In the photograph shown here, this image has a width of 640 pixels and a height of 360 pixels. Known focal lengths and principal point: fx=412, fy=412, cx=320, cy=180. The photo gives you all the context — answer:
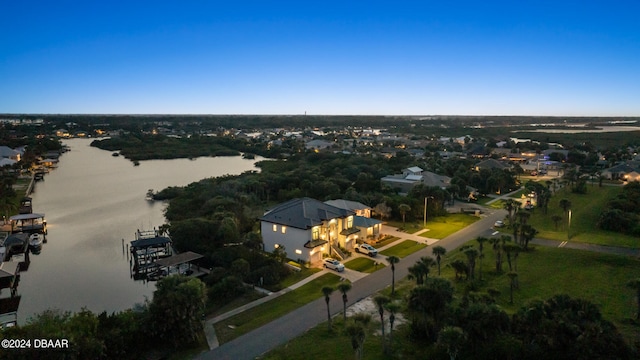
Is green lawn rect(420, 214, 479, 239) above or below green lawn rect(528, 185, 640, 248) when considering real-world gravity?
below

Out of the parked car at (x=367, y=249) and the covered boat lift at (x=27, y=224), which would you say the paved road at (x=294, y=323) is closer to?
the parked car at (x=367, y=249)

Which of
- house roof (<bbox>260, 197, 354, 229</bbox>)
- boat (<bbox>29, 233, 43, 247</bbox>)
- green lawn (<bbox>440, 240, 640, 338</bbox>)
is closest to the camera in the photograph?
green lawn (<bbox>440, 240, 640, 338</bbox>)

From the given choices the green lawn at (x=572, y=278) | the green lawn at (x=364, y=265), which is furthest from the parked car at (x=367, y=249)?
the green lawn at (x=572, y=278)

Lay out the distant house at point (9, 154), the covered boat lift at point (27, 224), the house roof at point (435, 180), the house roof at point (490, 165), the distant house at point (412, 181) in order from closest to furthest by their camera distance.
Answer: the covered boat lift at point (27, 224), the house roof at point (435, 180), the distant house at point (412, 181), the house roof at point (490, 165), the distant house at point (9, 154)

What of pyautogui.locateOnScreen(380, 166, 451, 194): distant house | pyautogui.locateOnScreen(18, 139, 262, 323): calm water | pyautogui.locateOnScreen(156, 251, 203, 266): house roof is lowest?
pyautogui.locateOnScreen(18, 139, 262, 323): calm water

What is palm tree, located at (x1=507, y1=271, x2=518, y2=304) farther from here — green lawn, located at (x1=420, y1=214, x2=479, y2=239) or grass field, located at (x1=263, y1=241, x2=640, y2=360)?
green lawn, located at (x1=420, y1=214, x2=479, y2=239)

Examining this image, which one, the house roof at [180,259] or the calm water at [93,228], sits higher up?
the house roof at [180,259]

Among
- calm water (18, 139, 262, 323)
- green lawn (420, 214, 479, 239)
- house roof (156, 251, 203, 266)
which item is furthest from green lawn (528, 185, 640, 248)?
calm water (18, 139, 262, 323)

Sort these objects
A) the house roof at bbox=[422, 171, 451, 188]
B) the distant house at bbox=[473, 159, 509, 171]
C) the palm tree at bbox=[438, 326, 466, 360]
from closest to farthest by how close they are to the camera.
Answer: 1. the palm tree at bbox=[438, 326, 466, 360]
2. the house roof at bbox=[422, 171, 451, 188]
3. the distant house at bbox=[473, 159, 509, 171]
